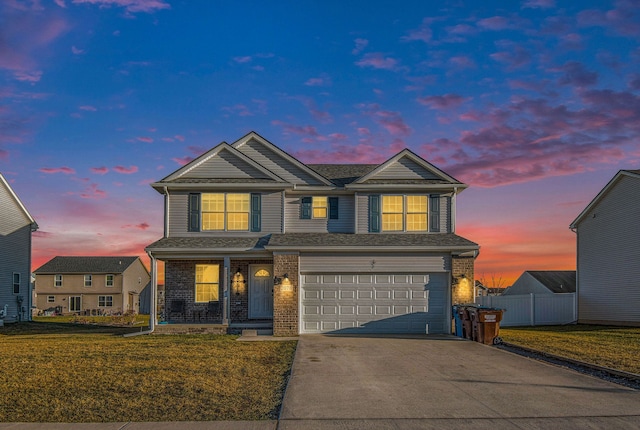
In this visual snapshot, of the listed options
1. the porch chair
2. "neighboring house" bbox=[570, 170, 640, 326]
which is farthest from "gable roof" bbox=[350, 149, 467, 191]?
"neighboring house" bbox=[570, 170, 640, 326]

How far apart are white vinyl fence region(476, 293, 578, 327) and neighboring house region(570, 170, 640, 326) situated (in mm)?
794

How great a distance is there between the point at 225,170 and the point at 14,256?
15.8 meters

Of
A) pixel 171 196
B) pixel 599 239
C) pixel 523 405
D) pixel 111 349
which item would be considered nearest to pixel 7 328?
pixel 171 196

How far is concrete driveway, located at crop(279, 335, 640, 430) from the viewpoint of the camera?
25.5 ft

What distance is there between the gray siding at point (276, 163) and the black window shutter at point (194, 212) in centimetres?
286

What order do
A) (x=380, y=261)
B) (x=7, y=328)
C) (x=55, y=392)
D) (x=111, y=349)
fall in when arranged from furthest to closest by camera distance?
(x=7, y=328) → (x=380, y=261) → (x=111, y=349) → (x=55, y=392)

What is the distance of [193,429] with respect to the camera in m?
7.34

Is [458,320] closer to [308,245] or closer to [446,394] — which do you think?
[308,245]

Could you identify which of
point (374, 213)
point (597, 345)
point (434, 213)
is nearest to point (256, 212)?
point (374, 213)

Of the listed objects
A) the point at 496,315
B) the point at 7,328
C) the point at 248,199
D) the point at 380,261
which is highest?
the point at 248,199

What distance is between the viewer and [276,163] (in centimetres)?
2309

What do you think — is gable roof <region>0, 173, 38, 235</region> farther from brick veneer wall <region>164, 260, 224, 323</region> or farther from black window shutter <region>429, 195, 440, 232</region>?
black window shutter <region>429, 195, 440, 232</region>

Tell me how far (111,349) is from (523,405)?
11516 mm

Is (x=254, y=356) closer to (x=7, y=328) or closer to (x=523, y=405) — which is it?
(x=523, y=405)
